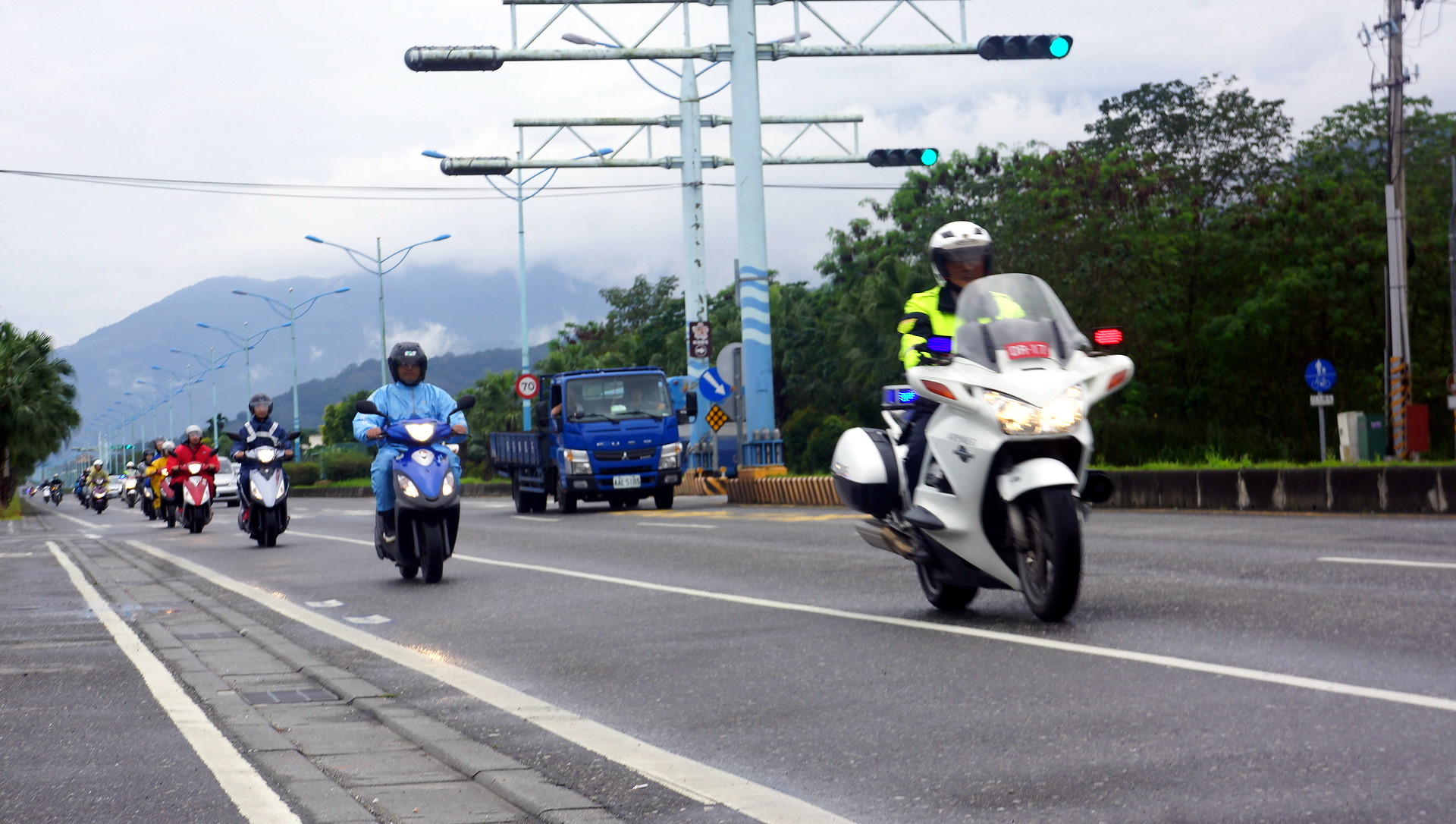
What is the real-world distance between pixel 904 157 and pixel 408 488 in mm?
17667

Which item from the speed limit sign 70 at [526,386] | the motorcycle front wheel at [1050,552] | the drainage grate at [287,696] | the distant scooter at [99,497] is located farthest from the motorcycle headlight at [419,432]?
the distant scooter at [99,497]

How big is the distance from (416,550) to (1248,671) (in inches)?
306

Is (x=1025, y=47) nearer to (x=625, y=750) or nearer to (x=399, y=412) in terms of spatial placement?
(x=399, y=412)

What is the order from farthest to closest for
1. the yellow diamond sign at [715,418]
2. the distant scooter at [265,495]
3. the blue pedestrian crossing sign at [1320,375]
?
the blue pedestrian crossing sign at [1320,375] → the yellow diamond sign at [715,418] → the distant scooter at [265,495]

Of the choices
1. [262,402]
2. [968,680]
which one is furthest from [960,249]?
[262,402]

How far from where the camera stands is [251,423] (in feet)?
65.1

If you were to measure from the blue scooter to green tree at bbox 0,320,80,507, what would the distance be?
47816 mm

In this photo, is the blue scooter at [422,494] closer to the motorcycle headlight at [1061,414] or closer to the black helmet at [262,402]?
the motorcycle headlight at [1061,414]

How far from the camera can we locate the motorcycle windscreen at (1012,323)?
7391 millimetres

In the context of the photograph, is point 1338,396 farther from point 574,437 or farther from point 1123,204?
point 574,437

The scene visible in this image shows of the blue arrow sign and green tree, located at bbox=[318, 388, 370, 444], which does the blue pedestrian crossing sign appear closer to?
the blue arrow sign

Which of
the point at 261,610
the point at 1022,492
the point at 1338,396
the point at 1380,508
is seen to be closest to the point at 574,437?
the point at 1380,508

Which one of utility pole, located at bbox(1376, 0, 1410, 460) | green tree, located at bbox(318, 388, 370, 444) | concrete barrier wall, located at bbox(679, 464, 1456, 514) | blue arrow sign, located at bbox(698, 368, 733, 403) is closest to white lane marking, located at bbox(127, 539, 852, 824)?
concrete barrier wall, located at bbox(679, 464, 1456, 514)

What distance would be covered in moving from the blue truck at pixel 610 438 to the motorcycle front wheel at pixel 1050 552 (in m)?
19.4
